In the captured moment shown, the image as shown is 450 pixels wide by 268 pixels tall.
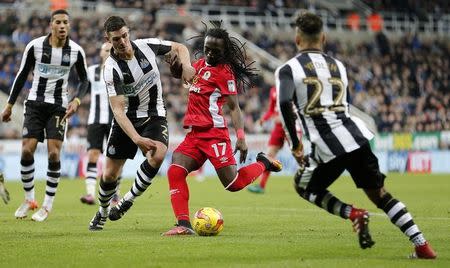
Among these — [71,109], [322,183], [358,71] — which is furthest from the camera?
[358,71]

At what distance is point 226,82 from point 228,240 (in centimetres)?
193

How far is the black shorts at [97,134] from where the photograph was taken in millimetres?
16391

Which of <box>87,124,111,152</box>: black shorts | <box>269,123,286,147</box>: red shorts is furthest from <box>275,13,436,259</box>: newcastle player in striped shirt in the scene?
<box>269,123,286,147</box>: red shorts

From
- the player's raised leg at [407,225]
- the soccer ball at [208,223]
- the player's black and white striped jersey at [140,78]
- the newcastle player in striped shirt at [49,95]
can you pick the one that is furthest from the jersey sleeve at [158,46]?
the player's raised leg at [407,225]

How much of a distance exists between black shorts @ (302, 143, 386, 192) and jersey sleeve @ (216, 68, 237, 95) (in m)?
2.51

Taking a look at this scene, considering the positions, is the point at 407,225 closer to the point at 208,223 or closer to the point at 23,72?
the point at 208,223

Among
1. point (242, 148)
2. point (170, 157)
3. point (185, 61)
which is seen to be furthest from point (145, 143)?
point (170, 157)

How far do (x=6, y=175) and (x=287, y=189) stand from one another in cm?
866

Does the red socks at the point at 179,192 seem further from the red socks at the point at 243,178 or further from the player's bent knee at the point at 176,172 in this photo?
the red socks at the point at 243,178

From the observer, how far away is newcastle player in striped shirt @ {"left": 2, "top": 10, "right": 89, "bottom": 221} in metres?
12.7

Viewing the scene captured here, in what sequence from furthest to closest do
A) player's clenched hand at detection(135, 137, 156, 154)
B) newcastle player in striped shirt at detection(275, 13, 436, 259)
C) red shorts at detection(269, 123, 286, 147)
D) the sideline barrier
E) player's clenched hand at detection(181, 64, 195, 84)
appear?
the sideline barrier
red shorts at detection(269, 123, 286, 147)
player's clenched hand at detection(181, 64, 195, 84)
player's clenched hand at detection(135, 137, 156, 154)
newcastle player in striped shirt at detection(275, 13, 436, 259)

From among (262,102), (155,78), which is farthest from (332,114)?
(262,102)

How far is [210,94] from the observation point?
1068 centimetres

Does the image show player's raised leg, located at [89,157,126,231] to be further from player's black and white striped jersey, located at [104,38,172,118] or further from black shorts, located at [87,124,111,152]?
black shorts, located at [87,124,111,152]
